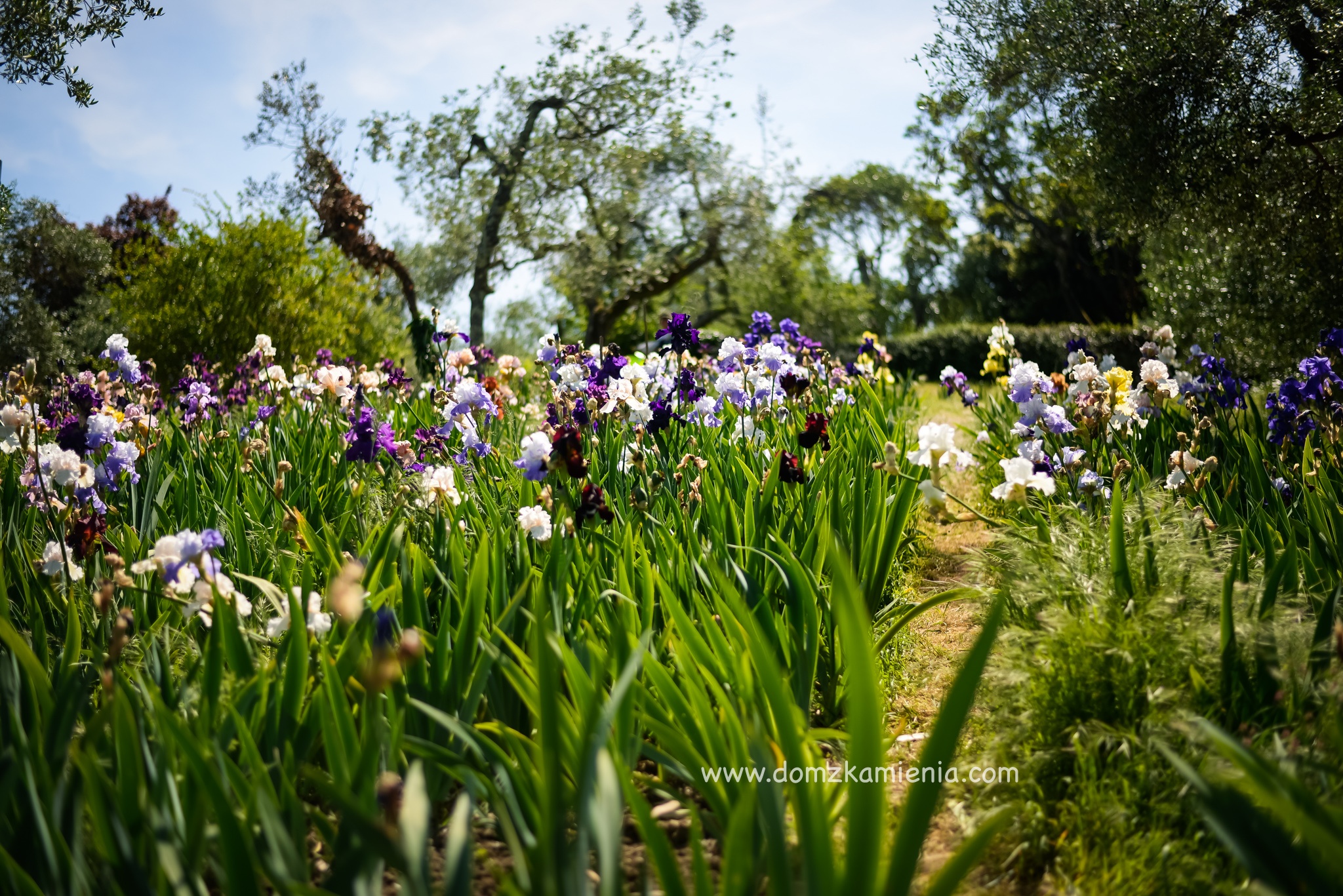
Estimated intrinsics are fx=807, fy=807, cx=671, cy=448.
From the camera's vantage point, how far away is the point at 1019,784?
1906mm

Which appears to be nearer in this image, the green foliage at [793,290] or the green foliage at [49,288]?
the green foliage at [49,288]

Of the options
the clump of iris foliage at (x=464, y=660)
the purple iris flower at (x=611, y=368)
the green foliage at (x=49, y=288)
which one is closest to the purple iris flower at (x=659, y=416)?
the clump of iris foliage at (x=464, y=660)

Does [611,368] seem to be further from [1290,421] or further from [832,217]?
[832,217]

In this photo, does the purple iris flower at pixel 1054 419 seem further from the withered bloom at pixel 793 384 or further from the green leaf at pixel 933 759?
the green leaf at pixel 933 759

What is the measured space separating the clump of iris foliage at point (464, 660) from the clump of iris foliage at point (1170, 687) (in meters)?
0.39

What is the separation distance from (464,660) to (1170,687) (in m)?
1.70

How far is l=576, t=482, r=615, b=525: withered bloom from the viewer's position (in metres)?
2.49

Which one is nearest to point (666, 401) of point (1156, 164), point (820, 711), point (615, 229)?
point (820, 711)

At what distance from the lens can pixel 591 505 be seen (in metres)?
2.49

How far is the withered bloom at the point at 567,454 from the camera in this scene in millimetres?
2430

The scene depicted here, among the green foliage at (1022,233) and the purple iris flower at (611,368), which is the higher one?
the green foliage at (1022,233)

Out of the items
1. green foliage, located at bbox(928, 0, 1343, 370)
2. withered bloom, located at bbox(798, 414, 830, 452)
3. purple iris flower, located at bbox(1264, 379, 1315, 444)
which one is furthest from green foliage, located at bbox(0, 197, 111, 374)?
purple iris flower, located at bbox(1264, 379, 1315, 444)

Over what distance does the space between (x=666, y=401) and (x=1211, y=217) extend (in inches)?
196

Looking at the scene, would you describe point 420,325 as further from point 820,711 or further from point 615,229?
point 615,229
